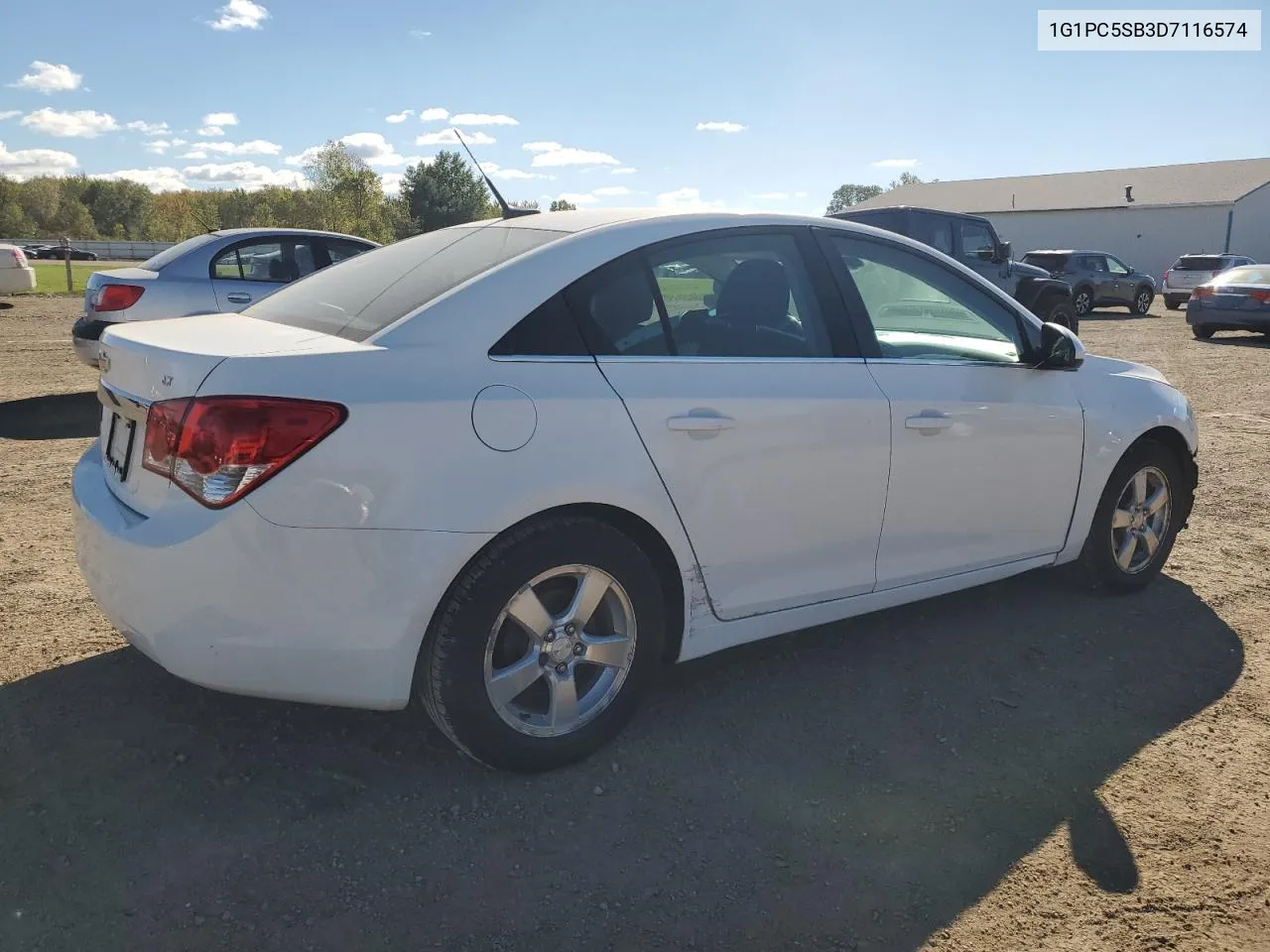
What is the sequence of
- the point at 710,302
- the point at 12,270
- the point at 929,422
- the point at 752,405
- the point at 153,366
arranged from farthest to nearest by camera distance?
A: the point at 12,270
the point at 929,422
the point at 710,302
the point at 752,405
the point at 153,366

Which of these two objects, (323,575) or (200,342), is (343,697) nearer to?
(323,575)

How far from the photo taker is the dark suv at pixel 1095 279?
2436cm

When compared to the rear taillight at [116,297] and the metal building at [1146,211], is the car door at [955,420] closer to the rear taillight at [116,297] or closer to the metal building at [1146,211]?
the rear taillight at [116,297]

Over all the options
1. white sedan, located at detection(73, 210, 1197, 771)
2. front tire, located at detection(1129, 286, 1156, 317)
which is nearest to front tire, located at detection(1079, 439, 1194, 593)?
white sedan, located at detection(73, 210, 1197, 771)

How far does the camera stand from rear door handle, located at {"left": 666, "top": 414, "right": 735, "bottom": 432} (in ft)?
9.75

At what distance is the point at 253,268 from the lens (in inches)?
342

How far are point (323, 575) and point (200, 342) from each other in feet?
2.70

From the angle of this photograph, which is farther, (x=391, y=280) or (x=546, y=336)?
(x=391, y=280)

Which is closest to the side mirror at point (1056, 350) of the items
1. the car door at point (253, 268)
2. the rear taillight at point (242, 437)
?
the rear taillight at point (242, 437)

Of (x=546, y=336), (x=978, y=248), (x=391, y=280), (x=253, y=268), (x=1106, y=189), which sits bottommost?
(x=546, y=336)

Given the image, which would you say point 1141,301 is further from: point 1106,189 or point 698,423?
point 1106,189

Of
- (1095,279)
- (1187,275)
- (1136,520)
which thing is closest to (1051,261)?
(1095,279)

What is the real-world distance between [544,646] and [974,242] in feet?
43.0

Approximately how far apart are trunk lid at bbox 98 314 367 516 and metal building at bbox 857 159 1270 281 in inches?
1907
